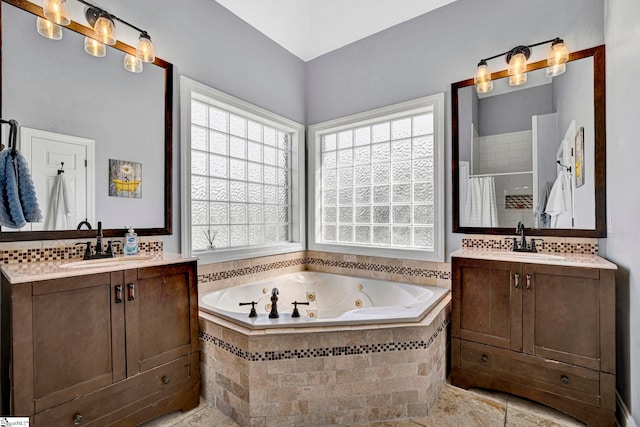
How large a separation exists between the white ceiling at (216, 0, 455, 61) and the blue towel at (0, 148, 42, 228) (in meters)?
2.05

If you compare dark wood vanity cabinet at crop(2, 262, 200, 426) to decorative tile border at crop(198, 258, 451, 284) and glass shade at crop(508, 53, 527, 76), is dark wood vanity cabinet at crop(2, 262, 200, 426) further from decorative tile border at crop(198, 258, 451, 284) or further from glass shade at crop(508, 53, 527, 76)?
glass shade at crop(508, 53, 527, 76)

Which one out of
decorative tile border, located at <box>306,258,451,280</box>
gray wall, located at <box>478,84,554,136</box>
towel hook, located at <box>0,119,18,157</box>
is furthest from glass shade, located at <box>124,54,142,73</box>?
gray wall, located at <box>478,84,554,136</box>

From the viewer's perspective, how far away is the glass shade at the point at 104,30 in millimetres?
1847

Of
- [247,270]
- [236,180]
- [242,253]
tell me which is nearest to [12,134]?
[236,180]

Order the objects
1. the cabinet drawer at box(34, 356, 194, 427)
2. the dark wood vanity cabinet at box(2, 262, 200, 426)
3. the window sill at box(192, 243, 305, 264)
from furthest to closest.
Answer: the window sill at box(192, 243, 305, 264), the cabinet drawer at box(34, 356, 194, 427), the dark wood vanity cabinet at box(2, 262, 200, 426)

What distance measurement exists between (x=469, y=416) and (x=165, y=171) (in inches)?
101

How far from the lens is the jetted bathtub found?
6.11 feet

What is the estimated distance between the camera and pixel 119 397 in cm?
160

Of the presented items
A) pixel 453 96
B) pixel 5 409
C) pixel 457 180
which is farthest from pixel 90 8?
pixel 457 180

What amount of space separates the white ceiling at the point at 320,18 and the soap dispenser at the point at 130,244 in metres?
2.06

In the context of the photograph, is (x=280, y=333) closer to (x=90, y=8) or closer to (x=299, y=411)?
(x=299, y=411)

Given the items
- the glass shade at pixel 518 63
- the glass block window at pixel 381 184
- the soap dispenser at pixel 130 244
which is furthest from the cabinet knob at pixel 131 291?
the glass shade at pixel 518 63

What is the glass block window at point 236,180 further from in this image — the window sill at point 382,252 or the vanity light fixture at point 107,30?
the vanity light fixture at point 107,30

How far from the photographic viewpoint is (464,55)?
103 inches
